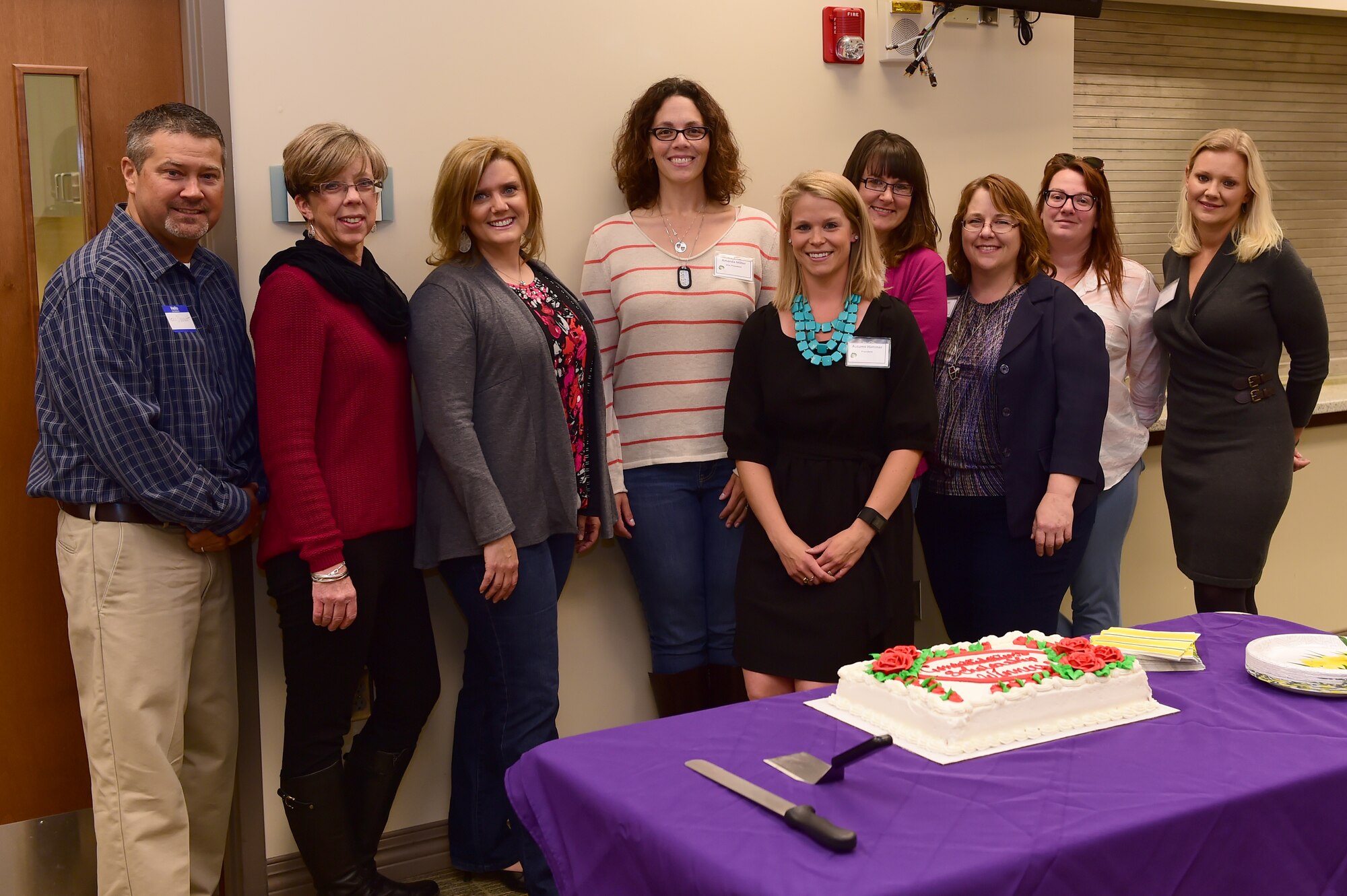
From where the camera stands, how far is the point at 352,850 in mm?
2311

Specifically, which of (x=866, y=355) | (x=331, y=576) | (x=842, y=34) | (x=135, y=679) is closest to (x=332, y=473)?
(x=331, y=576)

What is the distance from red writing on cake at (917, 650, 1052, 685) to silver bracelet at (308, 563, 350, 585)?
3.73ft

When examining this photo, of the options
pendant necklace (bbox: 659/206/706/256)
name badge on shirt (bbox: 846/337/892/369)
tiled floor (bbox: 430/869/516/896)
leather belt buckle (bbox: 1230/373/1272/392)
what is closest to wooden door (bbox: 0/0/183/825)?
tiled floor (bbox: 430/869/516/896)

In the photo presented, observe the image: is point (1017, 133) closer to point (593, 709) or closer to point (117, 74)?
point (593, 709)

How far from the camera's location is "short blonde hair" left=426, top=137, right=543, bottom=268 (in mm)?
2254

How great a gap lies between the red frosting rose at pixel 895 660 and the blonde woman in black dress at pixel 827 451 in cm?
66

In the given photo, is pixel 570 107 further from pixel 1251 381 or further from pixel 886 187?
pixel 1251 381

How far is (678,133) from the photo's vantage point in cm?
259

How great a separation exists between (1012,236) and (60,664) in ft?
7.81

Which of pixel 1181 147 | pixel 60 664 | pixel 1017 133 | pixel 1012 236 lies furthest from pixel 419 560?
pixel 1181 147

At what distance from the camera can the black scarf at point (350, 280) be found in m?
2.09

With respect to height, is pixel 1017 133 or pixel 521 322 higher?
pixel 1017 133

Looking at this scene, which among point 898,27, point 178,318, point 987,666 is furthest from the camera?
point 898,27

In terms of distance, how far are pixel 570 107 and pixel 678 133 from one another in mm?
324
